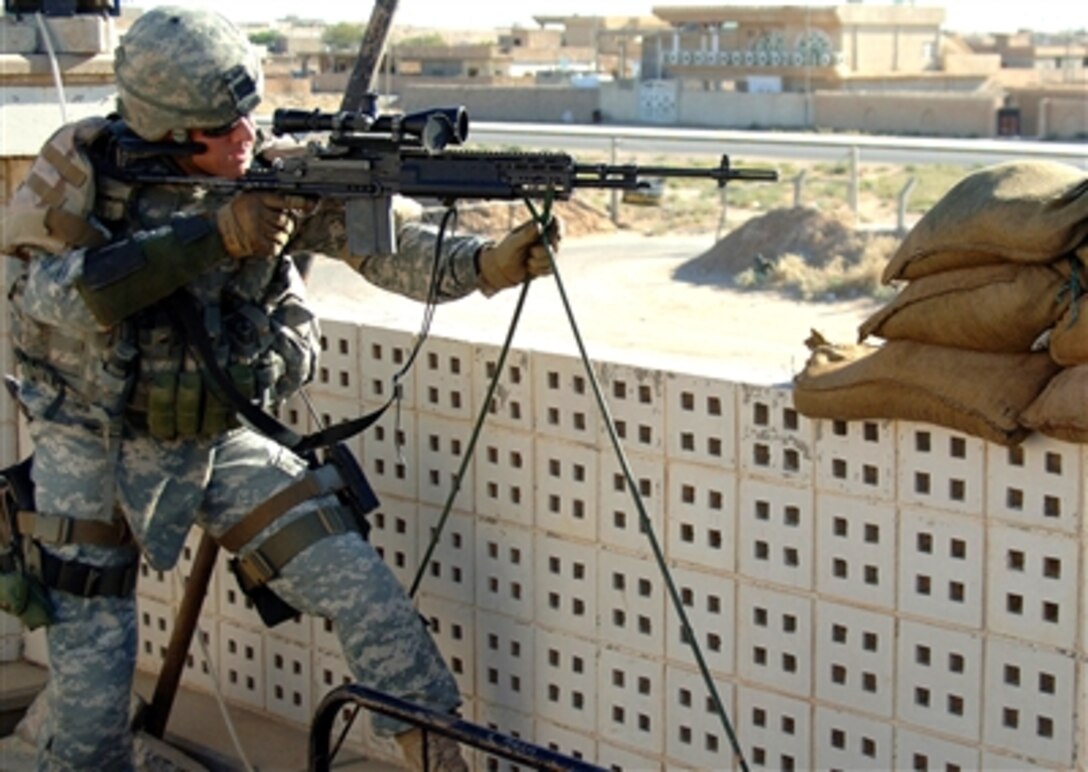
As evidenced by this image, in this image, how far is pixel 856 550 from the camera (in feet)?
15.7

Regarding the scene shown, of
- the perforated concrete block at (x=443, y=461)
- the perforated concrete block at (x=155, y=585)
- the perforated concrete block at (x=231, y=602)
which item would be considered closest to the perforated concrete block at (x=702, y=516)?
→ the perforated concrete block at (x=443, y=461)

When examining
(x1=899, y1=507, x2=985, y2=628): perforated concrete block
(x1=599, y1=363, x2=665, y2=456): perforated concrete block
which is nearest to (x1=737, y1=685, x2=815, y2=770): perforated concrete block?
(x1=899, y1=507, x2=985, y2=628): perforated concrete block

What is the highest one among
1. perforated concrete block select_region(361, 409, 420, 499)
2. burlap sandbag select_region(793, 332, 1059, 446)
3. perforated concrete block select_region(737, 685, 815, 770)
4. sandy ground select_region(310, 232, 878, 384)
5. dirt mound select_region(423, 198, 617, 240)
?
burlap sandbag select_region(793, 332, 1059, 446)

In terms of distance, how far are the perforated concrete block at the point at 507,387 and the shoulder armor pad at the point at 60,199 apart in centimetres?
105

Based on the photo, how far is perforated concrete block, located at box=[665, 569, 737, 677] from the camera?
5055 mm

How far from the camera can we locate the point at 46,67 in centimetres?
664

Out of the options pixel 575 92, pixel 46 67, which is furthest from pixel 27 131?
pixel 575 92

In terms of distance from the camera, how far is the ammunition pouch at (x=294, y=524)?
5227 millimetres

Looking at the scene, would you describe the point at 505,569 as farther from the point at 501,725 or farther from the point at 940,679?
the point at 940,679

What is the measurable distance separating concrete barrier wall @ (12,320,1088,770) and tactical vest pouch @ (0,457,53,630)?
99 cm

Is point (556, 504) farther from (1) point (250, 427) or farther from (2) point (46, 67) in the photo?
(2) point (46, 67)

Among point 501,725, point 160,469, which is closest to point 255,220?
point 160,469

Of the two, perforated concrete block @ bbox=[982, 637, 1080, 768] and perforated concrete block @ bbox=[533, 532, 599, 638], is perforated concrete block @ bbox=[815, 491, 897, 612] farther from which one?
perforated concrete block @ bbox=[533, 532, 599, 638]

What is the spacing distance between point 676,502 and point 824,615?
48 centimetres
